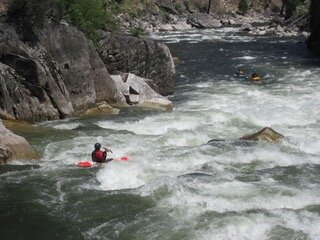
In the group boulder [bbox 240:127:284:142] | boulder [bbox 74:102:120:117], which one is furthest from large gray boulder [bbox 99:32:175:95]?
boulder [bbox 240:127:284:142]

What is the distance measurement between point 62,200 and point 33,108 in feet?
25.1

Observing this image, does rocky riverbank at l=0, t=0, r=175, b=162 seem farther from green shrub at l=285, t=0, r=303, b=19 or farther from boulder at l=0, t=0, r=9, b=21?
green shrub at l=285, t=0, r=303, b=19

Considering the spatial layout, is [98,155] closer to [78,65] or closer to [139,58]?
[78,65]

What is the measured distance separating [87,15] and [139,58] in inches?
127

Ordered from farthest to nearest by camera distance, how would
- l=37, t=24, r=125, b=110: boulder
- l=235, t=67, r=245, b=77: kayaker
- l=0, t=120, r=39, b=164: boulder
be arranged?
l=235, t=67, r=245, b=77: kayaker, l=37, t=24, r=125, b=110: boulder, l=0, t=120, r=39, b=164: boulder

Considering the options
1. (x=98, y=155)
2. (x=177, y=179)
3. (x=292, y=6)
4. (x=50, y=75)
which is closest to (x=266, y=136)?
(x=177, y=179)

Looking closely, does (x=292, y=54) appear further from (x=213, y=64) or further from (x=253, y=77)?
(x=253, y=77)

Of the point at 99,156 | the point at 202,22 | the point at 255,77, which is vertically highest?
the point at 202,22

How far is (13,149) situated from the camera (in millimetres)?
13148

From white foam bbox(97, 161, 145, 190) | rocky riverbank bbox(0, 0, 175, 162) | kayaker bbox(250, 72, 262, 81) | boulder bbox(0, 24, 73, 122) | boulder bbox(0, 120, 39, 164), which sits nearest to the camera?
white foam bbox(97, 161, 145, 190)

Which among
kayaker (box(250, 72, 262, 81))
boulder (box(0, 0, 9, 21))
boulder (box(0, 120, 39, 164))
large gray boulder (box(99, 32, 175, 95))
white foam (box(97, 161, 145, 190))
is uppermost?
boulder (box(0, 0, 9, 21))

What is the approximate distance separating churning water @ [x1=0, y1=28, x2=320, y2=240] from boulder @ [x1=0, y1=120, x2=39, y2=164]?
0.37 m

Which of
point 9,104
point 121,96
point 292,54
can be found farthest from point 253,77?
point 9,104

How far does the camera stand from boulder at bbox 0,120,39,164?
1290cm
